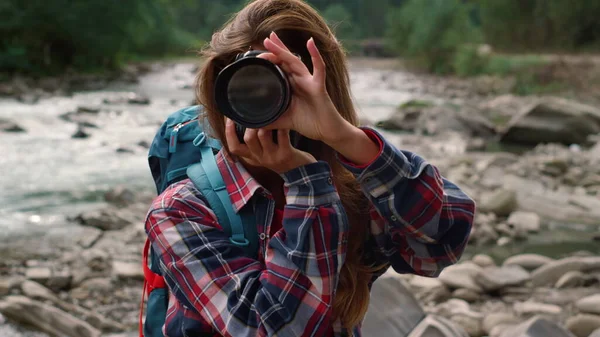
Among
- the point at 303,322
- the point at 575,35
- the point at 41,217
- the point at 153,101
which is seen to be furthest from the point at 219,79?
the point at 575,35

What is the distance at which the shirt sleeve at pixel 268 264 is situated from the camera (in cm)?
109

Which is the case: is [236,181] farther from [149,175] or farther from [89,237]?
[149,175]

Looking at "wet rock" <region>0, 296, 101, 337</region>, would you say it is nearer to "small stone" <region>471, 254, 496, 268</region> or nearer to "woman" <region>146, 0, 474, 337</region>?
"woman" <region>146, 0, 474, 337</region>

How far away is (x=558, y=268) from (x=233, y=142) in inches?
135

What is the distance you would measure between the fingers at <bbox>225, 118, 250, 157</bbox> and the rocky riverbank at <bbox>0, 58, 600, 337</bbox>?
1.16 feet

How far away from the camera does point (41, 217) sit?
18.9 ft

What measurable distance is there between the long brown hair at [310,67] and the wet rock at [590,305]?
2.46 meters

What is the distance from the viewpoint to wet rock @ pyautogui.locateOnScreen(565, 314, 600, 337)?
302 cm

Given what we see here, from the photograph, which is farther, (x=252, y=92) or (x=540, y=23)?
(x=540, y=23)

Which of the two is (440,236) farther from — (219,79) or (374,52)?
(374,52)

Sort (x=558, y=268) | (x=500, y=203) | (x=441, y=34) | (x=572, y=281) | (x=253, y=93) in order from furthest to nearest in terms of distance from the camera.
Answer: (x=441, y=34) → (x=500, y=203) → (x=558, y=268) → (x=572, y=281) → (x=253, y=93)

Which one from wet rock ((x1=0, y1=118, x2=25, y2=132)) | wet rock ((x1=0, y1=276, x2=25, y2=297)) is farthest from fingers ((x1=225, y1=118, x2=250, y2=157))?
wet rock ((x1=0, y1=118, x2=25, y2=132))

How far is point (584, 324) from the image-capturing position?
3.04 m

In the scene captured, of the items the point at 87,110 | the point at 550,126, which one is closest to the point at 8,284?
the point at 87,110
